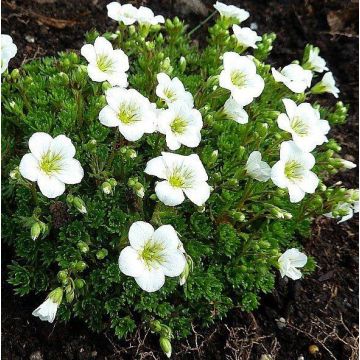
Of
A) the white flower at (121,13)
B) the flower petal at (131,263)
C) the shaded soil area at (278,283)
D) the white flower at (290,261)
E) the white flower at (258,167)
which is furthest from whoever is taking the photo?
the white flower at (121,13)

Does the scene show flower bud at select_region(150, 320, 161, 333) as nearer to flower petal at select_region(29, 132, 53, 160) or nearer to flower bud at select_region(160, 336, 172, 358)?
flower bud at select_region(160, 336, 172, 358)

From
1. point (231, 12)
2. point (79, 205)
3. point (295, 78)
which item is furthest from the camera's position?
point (231, 12)

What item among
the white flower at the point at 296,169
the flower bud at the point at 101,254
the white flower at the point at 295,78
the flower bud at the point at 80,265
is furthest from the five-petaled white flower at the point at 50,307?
the white flower at the point at 295,78

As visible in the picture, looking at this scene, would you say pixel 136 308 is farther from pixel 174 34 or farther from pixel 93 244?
pixel 174 34

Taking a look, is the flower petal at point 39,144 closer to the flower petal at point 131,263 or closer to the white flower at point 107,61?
the white flower at point 107,61

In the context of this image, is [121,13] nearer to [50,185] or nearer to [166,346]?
[50,185]

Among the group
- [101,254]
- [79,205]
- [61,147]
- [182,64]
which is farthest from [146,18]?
[101,254]

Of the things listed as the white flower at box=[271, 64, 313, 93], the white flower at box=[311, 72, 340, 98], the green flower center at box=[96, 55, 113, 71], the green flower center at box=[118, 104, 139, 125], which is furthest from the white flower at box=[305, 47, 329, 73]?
the green flower center at box=[118, 104, 139, 125]
